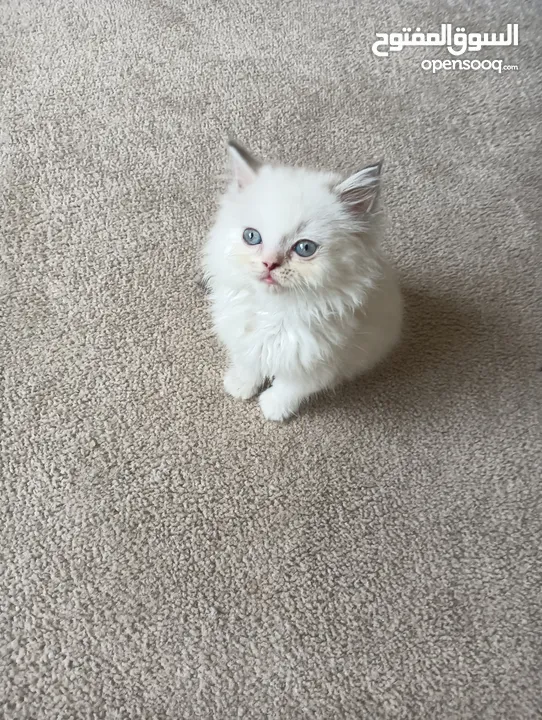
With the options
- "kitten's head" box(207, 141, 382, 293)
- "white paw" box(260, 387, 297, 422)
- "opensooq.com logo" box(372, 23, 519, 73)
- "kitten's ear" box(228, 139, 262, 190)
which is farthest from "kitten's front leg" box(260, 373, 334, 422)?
"opensooq.com logo" box(372, 23, 519, 73)

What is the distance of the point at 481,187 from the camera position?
148 cm

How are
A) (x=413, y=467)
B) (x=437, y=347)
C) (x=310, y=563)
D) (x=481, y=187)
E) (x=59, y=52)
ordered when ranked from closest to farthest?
(x=310, y=563), (x=413, y=467), (x=437, y=347), (x=481, y=187), (x=59, y=52)

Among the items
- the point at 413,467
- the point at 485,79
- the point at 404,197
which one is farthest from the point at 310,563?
the point at 485,79

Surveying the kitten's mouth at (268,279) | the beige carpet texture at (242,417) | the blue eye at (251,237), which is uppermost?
the blue eye at (251,237)

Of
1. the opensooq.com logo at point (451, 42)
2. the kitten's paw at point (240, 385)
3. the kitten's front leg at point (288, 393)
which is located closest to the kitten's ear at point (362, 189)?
the kitten's front leg at point (288, 393)

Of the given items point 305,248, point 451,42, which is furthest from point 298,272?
point 451,42

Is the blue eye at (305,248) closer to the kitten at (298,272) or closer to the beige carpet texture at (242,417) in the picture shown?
the kitten at (298,272)

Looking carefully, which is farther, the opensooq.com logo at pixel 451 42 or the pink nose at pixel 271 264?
the opensooq.com logo at pixel 451 42

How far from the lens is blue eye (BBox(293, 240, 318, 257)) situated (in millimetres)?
789

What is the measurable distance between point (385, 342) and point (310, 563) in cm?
46

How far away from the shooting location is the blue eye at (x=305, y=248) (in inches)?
31.1

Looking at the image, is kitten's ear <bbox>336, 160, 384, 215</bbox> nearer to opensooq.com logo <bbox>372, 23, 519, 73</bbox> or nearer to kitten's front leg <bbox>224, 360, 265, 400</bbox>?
kitten's front leg <bbox>224, 360, 265, 400</bbox>

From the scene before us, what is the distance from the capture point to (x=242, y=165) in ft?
2.77

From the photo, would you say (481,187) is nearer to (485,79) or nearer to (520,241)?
(520,241)
